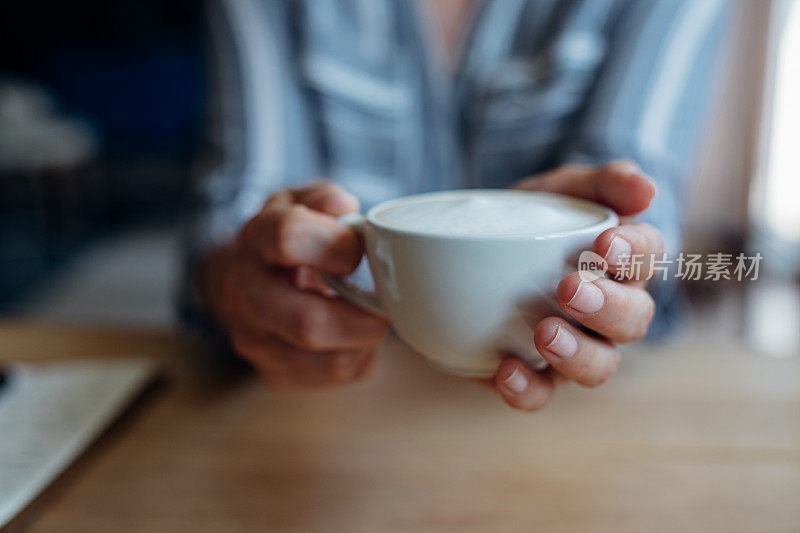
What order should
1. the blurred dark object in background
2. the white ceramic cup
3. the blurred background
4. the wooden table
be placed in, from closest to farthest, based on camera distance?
1. the white ceramic cup
2. the wooden table
3. the blurred background
4. the blurred dark object in background

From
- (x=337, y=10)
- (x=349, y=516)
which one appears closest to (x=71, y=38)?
(x=337, y=10)

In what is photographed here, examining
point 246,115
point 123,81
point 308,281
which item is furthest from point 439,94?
point 123,81

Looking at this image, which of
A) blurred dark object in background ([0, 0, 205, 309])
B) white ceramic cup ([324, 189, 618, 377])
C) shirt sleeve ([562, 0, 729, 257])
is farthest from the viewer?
blurred dark object in background ([0, 0, 205, 309])

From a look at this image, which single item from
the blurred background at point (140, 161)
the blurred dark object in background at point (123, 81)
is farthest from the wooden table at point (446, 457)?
the blurred dark object in background at point (123, 81)

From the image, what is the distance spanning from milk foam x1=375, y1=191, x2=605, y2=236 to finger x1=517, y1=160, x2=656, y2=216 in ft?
0.08

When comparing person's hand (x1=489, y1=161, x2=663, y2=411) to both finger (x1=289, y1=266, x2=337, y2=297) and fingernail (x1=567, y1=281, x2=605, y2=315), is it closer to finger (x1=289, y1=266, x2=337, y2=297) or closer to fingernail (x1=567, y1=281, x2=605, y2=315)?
fingernail (x1=567, y1=281, x2=605, y2=315)

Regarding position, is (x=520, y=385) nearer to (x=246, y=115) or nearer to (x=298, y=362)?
(x=298, y=362)

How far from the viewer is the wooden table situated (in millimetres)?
332

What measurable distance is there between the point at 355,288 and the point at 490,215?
0.09m

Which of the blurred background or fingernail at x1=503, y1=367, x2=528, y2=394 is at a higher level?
fingernail at x1=503, y1=367, x2=528, y2=394

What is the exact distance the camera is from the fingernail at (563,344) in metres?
0.24

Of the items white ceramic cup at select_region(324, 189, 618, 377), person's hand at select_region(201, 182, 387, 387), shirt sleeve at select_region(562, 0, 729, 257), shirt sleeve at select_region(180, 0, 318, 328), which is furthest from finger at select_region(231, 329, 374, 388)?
shirt sleeve at select_region(562, 0, 729, 257)

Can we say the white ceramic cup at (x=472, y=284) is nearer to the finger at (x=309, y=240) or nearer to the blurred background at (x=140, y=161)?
the finger at (x=309, y=240)

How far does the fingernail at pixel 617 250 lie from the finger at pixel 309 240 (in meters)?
0.11
